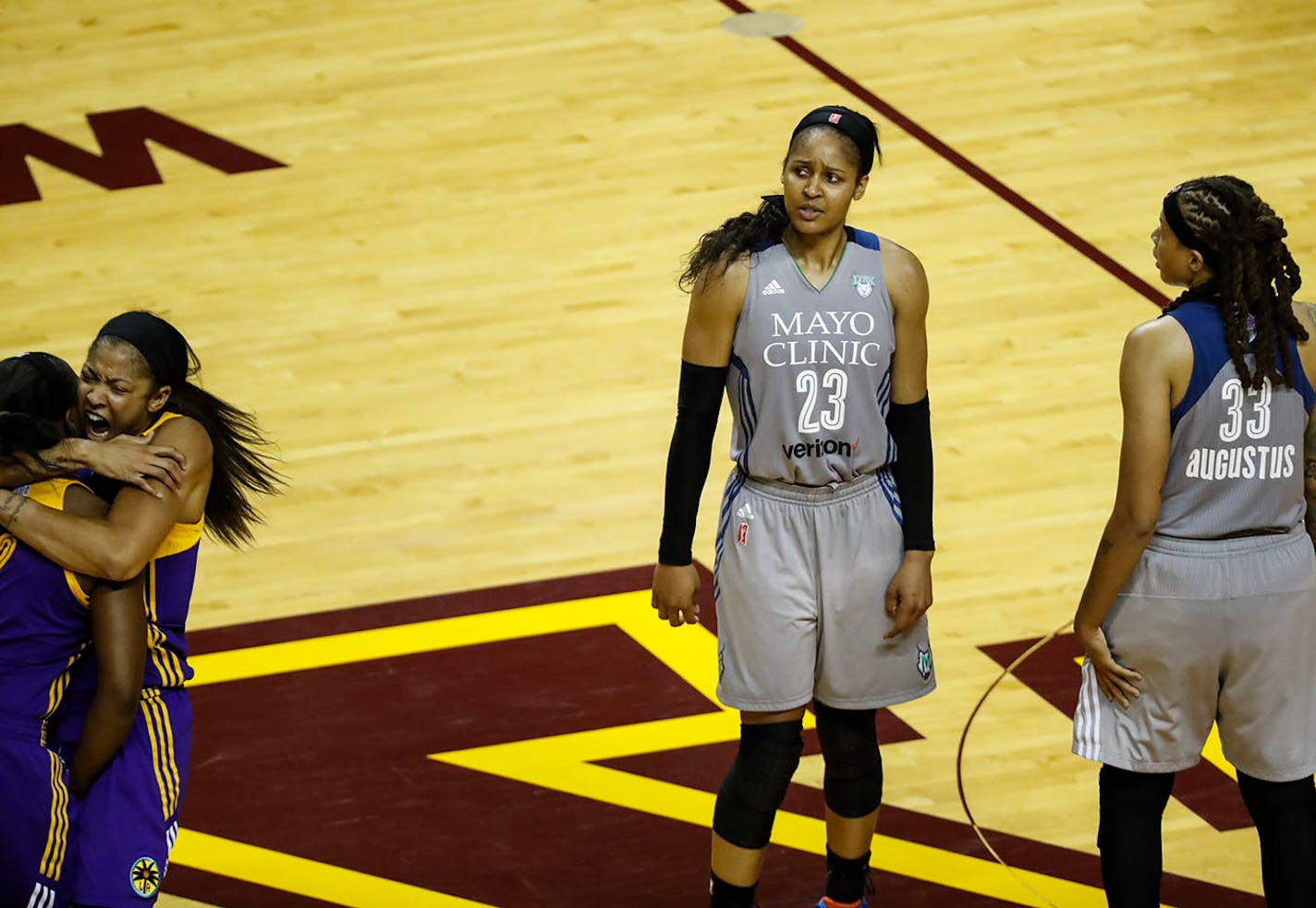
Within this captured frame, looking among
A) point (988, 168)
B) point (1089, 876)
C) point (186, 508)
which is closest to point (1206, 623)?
point (1089, 876)

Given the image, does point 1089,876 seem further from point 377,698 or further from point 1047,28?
point 1047,28

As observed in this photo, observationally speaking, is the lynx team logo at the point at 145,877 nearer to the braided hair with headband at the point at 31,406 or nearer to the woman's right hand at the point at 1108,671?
the braided hair with headband at the point at 31,406

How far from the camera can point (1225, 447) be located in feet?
11.4

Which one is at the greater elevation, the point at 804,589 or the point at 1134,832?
the point at 804,589

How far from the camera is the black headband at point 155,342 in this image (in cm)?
350

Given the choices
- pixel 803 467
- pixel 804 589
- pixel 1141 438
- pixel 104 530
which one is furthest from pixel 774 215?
pixel 104 530

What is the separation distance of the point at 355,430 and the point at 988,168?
2923 millimetres

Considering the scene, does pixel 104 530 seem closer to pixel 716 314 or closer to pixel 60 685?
pixel 60 685

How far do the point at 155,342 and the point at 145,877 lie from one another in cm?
87

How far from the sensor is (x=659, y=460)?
638 cm

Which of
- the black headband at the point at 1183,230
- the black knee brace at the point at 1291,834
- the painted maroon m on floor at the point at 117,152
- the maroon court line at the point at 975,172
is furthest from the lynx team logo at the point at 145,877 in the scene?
the painted maroon m on floor at the point at 117,152

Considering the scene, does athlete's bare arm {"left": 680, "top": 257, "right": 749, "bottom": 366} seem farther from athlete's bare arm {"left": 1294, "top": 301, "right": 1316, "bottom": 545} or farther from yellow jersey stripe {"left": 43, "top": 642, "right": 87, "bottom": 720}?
yellow jersey stripe {"left": 43, "top": 642, "right": 87, "bottom": 720}

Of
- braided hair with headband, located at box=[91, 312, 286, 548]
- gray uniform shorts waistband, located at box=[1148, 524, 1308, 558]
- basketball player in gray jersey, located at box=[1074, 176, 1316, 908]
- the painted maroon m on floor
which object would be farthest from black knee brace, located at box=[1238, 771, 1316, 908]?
the painted maroon m on floor

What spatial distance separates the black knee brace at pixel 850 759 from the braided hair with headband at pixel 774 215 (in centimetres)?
86
